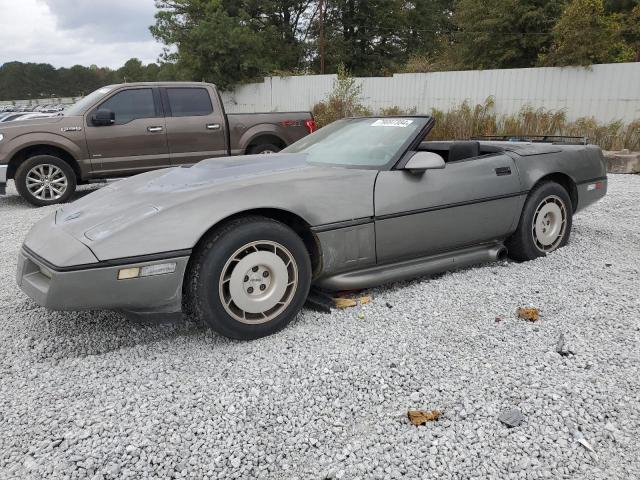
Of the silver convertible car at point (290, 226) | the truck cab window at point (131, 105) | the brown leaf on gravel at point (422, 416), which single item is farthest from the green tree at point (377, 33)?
the brown leaf on gravel at point (422, 416)

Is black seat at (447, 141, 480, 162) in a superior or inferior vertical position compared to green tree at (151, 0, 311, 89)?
inferior

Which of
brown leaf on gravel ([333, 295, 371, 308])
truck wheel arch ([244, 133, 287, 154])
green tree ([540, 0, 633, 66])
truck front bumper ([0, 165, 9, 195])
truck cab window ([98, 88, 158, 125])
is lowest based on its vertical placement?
brown leaf on gravel ([333, 295, 371, 308])

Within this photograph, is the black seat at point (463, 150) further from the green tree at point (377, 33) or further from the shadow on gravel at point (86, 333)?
the green tree at point (377, 33)

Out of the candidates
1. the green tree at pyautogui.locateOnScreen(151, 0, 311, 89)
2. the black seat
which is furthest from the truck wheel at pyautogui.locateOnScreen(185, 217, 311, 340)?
the green tree at pyautogui.locateOnScreen(151, 0, 311, 89)

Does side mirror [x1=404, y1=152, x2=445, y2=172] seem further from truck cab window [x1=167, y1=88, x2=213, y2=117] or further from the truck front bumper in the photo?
the truck front bumper

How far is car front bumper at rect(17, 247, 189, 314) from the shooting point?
8.28 ft

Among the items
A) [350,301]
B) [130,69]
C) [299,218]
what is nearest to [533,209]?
[350,301]

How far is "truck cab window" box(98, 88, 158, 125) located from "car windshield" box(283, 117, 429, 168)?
4.81 metres

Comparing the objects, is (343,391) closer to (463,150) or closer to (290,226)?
(290,226)

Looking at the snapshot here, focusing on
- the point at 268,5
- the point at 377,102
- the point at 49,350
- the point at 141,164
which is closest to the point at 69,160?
the point at 141,164

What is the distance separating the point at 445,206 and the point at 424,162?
1.34ft

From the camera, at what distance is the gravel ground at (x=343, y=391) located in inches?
77.1

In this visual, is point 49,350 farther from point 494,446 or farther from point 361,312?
point 494,446

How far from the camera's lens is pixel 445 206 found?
3582 millimetres
